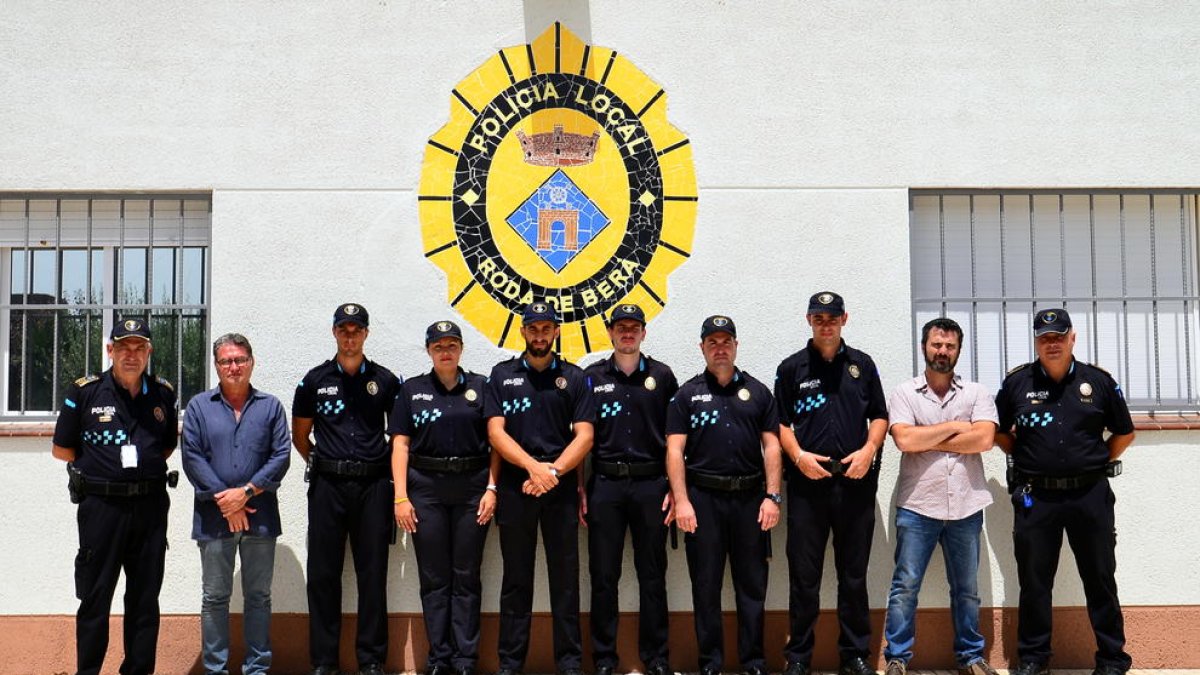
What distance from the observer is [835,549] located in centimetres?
603

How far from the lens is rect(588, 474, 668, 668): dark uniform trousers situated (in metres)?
5.88

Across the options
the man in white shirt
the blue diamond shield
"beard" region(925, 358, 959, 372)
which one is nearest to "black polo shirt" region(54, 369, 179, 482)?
the blue diamond shield

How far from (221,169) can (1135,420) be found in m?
6.05

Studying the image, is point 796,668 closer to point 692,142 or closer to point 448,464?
point 448,464

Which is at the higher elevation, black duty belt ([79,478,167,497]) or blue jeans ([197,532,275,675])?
black duty belt ([79,478,167,497])

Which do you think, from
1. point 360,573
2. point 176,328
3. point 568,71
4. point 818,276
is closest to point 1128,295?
point 818,276

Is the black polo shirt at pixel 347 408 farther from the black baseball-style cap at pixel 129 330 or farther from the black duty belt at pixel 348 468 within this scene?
the black baseball-style cap at pixel 129 330

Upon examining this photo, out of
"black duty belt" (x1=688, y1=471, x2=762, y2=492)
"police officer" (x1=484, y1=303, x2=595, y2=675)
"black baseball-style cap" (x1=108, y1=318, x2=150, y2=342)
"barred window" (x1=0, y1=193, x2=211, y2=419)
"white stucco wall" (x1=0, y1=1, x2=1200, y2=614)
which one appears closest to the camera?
"black baseball-style cap" (x1=108, y1=318, x2=150, y2=342)

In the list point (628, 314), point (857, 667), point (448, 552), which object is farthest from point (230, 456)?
point (857, 667)

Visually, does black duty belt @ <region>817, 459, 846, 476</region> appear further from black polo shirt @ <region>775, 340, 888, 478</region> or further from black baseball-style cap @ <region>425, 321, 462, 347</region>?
black baseball-style cap @ <region>425, 321, 462, 347</region>

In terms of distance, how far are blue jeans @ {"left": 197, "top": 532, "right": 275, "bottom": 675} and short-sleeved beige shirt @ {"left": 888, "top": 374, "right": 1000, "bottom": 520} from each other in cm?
373

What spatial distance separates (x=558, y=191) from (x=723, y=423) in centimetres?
187

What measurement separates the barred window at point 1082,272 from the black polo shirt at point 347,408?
11.6ft

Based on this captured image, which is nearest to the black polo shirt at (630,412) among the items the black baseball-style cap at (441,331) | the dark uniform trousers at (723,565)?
the dark uniform trousers at (723,565)
